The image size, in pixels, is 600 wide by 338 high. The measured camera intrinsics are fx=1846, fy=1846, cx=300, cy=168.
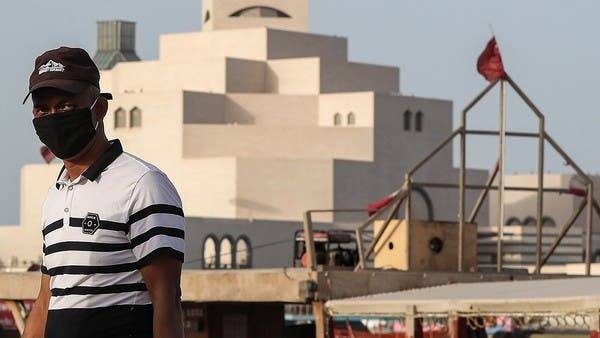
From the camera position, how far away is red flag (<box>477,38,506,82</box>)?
2620 centimetres

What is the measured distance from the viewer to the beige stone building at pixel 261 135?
61438 mm

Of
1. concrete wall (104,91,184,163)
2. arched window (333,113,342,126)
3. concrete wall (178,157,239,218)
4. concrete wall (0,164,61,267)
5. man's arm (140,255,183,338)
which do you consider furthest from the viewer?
arched window (333,113,342,126)

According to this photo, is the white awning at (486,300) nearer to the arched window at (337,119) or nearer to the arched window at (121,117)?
the arched window at (121,117)

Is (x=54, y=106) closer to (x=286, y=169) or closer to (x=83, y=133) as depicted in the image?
(x=83, y=133)

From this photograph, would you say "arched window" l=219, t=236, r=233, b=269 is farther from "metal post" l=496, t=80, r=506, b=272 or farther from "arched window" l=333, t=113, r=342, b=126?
"metal post" l=496, t=80, r=506, b=272

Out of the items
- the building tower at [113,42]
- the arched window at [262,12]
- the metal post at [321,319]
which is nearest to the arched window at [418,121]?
the arched window at [262,12]

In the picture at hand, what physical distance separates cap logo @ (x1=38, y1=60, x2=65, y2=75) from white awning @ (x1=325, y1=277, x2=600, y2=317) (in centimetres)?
852

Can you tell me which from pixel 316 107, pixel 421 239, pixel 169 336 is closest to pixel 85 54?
pixel 169 336

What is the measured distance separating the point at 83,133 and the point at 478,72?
23.7 metres

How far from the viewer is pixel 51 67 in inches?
154

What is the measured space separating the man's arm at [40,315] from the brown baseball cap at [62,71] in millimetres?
476

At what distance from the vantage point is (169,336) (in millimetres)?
3789

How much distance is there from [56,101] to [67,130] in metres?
0.11

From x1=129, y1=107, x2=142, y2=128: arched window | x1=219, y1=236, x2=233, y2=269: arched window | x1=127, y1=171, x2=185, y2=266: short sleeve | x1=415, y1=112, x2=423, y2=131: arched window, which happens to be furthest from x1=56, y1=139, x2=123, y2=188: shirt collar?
x1=415, y1=112, x2=423, y2=131: arched window
